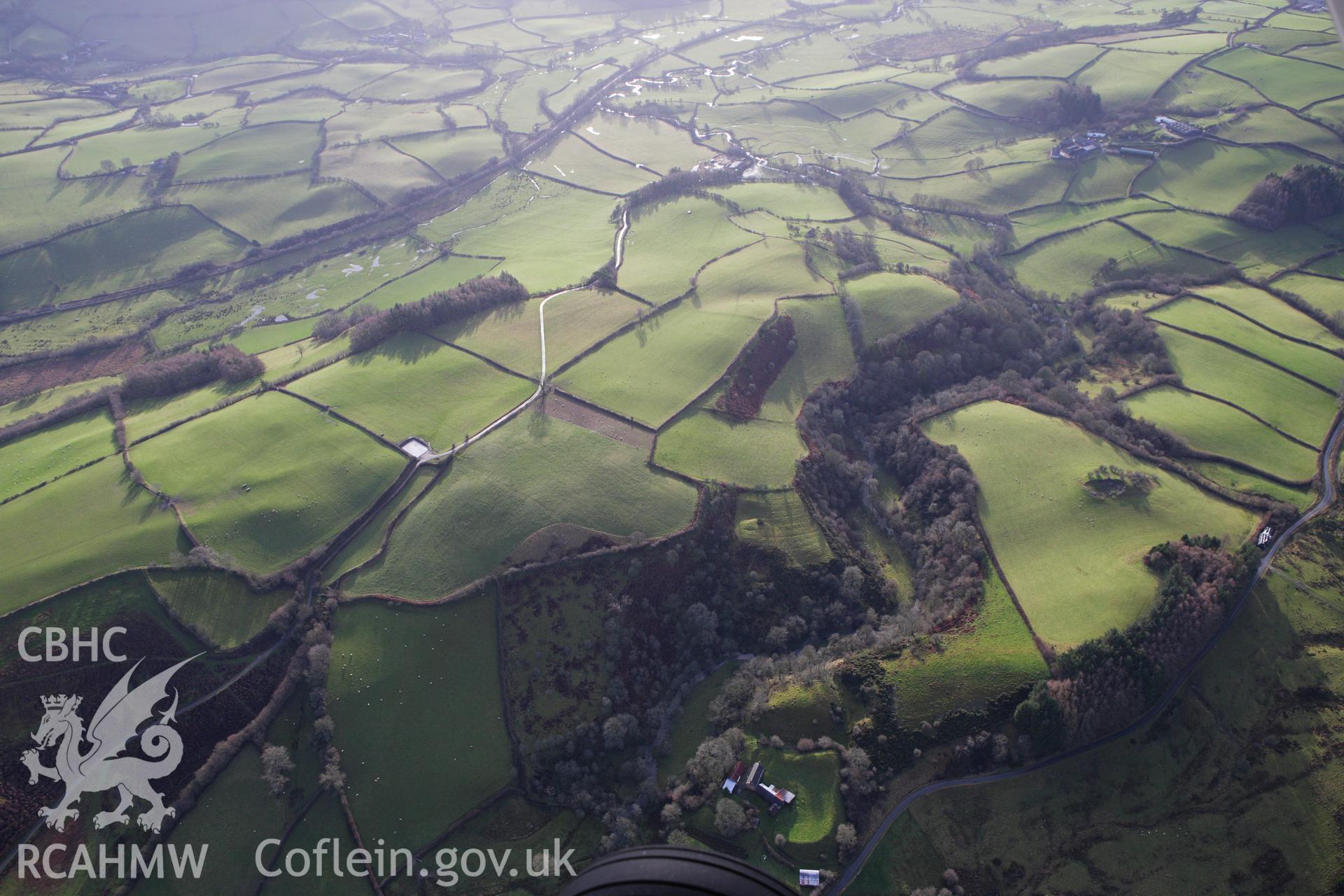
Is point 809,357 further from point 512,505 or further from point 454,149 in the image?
point 454,149

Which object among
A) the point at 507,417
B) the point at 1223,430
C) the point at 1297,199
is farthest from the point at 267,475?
the point at 1297,199

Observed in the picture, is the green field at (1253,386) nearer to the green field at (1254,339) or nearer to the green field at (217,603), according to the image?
the green field at (1254,339)

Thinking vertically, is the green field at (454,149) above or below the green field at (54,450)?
above

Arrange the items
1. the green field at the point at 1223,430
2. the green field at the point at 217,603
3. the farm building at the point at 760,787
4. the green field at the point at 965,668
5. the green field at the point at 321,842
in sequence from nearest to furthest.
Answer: the green field at the point at 321,842
the farm building at the point at 760,787
the green field at the point at 965,668
the green field at the point at 217,603
the green field at the point at 1223,430

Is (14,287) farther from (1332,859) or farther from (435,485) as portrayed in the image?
(1332,859)

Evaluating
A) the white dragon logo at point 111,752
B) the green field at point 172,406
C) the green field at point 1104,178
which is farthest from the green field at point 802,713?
the green field at point 1104,178

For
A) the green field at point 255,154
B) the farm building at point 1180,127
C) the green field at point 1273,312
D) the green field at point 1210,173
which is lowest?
the green field at point 1273,312

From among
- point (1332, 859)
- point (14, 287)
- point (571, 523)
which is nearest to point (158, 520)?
point (571, 523)
